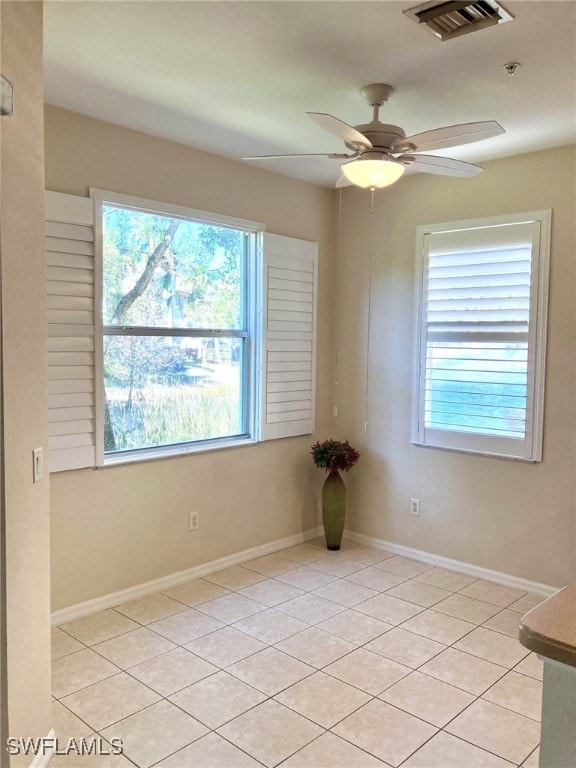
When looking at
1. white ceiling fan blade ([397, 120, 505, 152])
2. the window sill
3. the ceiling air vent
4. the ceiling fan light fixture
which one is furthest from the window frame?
the ceiling air vent

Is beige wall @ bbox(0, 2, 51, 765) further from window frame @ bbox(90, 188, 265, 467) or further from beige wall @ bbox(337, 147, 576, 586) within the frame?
beige wall @ bbox(337, 147, 576, 586)

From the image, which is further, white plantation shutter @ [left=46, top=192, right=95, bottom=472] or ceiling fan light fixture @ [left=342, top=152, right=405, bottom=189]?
white plantation shutter @ [left=46, top=192, right=95, bottom=472]

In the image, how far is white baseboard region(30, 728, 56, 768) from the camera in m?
2.01

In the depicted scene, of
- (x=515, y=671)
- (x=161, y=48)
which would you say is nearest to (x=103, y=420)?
(x=161, y=48)

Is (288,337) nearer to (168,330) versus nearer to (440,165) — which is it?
(168,330)

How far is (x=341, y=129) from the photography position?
2326mm

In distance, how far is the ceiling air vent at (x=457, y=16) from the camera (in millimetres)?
1991

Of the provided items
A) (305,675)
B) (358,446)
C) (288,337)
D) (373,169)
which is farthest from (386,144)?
(358,446)

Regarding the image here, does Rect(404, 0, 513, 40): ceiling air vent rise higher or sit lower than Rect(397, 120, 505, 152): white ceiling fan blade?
higher

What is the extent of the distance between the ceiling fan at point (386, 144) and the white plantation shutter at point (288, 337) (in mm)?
1531

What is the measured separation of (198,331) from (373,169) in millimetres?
1702

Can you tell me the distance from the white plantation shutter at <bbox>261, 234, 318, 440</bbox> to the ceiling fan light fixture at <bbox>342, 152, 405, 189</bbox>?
1574 millimetres

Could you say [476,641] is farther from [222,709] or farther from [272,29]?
[272,29]

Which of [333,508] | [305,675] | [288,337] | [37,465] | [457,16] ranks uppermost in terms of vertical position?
[457,16]
